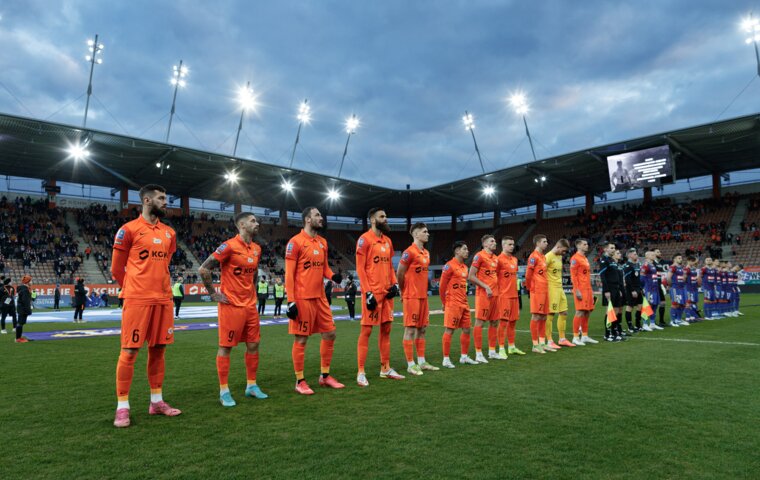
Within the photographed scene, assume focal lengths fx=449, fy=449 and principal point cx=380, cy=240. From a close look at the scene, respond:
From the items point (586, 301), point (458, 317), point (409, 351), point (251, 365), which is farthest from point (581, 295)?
point (251, 365)

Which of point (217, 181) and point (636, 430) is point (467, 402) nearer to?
point (636, 430)

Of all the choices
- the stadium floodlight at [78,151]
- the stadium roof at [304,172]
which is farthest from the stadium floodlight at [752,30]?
the stadium floodlight at [78,151]

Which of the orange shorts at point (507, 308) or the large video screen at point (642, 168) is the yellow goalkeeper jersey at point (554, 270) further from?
the large video screen at point (642, 168)

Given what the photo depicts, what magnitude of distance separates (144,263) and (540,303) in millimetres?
7169

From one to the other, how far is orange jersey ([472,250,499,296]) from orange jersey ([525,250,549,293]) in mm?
1086

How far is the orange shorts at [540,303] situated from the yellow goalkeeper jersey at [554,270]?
0.38 m

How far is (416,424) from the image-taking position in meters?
4.29

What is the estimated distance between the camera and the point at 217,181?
1629 inches

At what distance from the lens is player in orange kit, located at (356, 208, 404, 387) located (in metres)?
6.36

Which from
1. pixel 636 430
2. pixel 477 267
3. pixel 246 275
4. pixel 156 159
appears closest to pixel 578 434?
pixel 636 430

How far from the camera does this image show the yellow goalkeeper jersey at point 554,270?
931 cm

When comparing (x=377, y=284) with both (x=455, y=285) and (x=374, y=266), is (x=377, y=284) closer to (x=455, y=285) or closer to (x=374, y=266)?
(x=374, y=266)

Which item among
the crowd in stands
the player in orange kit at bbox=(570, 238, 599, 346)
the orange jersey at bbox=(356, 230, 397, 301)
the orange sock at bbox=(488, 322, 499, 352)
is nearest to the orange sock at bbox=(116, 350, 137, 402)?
the orange jersey at bbox=(356, 230, 397, 301)

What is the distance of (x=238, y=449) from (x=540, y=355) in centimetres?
619
